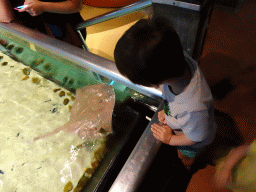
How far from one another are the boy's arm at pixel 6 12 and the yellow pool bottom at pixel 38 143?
67 centimetres

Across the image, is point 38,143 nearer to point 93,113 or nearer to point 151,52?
point 93,113

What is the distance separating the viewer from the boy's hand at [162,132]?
970 mm

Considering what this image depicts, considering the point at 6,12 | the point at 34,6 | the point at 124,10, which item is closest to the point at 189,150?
the point at 124,10

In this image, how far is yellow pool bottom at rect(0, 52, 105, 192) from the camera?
1.51 meters

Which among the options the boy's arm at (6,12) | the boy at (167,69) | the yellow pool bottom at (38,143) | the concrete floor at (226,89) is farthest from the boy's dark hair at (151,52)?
the boy's arm at (6,12)

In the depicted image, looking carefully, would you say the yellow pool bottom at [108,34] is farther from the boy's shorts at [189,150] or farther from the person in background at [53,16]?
the boy's shorts at [189,150]

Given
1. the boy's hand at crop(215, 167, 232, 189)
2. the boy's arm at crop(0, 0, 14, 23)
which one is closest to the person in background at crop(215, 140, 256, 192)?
the boy's hand at crop(215, 167, 232, 189)

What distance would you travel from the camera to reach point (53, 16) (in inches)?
68.7

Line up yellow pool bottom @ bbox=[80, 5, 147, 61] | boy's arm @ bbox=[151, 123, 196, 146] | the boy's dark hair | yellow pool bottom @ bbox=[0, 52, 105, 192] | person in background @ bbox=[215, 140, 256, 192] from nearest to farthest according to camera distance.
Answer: the boy's dark hair < person in background @ bbox=[215, 140, 256, 192] < boy's arm @ bbox=[151, 123, 196, 146] < yellow pool bottom @ bbox=[0, 52, 105, 192] < yellow pool bottom @ bbox=[80, 5, 147, 61]

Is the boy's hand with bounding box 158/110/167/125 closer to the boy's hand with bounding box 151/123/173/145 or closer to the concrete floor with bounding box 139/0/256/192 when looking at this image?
the boy's hand with bounding box 151/123/173/145

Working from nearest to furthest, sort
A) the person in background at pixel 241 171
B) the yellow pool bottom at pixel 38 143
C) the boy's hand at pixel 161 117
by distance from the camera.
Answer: the person in background at pixel 241 171
the boy's hand at pixel 161 117
the yellow pool bottom at pixel 38 143

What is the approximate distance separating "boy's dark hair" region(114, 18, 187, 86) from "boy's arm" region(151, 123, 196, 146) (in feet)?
1.41

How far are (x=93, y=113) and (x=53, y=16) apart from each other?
1168mm

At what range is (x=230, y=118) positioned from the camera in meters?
1.63
